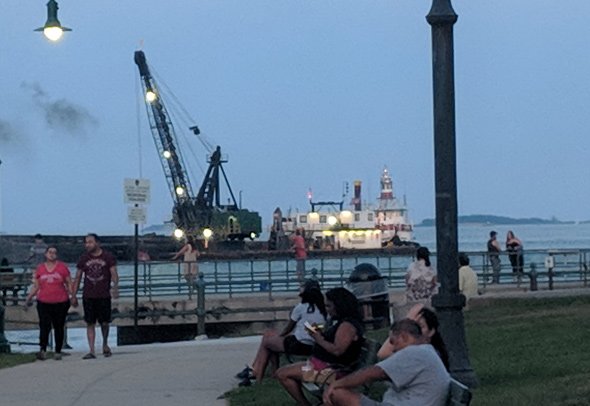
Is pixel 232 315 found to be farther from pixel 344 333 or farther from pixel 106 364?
pixel 344 333

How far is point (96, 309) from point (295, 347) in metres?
6.06

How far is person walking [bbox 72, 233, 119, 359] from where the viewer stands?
19.1 metres

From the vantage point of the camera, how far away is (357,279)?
18.7m

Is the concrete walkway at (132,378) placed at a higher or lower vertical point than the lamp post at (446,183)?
lower

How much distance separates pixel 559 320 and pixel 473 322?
2007 mm

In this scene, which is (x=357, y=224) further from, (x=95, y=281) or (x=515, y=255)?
(x=95, y=281)

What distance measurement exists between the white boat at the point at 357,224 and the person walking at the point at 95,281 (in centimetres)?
6725

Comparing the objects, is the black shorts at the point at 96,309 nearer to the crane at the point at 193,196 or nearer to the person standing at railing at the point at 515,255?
the person standing at railing at the point at 515,255

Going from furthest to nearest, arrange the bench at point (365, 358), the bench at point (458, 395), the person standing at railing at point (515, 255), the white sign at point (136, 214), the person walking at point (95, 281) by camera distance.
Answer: the person standing at railing at point (515, 255) → the white sign at point (136, 214) → the person walking at point (95, 281) → the bench at point (365, 358) → the bench at point (458, 395)

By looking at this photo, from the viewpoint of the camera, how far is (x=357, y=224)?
96875 millimetres

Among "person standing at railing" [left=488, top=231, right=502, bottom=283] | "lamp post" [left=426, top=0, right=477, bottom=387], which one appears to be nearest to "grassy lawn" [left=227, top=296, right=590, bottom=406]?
"lamp post" [left=426, top=0, right=477, bottom=387]

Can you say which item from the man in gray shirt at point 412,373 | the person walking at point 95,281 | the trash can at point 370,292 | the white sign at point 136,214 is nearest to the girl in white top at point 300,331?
the man in gray shirt at point 412,373

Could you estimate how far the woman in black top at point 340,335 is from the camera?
1134 centimetres

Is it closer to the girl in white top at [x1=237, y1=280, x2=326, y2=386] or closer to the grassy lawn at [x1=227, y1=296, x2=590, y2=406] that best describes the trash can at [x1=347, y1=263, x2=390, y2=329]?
the grassy lawn at [x1=227, y1=296, x2=590, y2=406]
